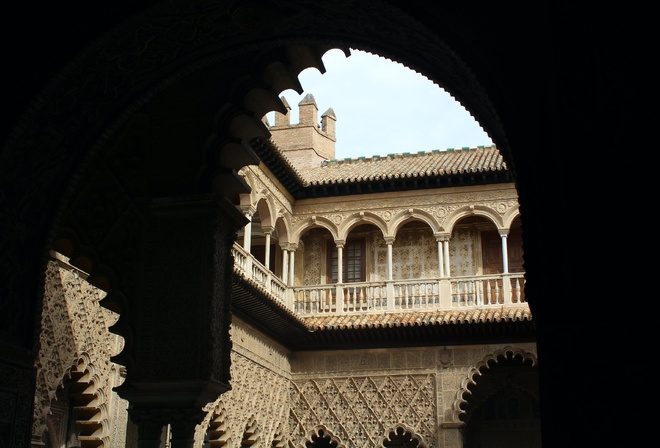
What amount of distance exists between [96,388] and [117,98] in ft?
23.1

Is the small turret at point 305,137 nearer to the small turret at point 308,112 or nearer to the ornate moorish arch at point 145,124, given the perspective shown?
the small turret at point 308,112

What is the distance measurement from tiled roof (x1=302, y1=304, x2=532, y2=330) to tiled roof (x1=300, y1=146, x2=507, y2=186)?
2948mm

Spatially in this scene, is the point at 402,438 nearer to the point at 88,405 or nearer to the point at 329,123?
the point at 88,405

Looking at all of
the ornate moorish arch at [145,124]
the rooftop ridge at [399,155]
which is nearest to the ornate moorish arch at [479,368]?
the rooftop ridge at [399,155]

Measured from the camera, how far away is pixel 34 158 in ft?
16.5

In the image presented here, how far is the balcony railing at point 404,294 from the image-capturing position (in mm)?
18391

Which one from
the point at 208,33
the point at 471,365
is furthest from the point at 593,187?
the point at 471,365

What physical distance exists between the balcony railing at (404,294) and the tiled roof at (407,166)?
7.47 feet

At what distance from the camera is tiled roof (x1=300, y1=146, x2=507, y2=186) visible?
63.6 ft

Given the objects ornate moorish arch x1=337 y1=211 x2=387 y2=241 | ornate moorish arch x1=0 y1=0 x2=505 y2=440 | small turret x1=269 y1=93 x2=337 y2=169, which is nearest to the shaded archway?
ornate moorish arch x1=337 y1=211 x2=387 y2=241

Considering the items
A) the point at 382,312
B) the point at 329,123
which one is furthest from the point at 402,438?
the point at 329,123

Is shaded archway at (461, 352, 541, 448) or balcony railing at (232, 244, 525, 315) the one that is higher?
balcony railing at (232, 244, 525, 315)

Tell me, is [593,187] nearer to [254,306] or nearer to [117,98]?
[117,98]

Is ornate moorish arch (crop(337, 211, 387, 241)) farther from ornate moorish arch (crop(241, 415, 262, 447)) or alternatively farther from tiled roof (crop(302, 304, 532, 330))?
ornate moorish arch (crop(241, 415, 262, 447))
